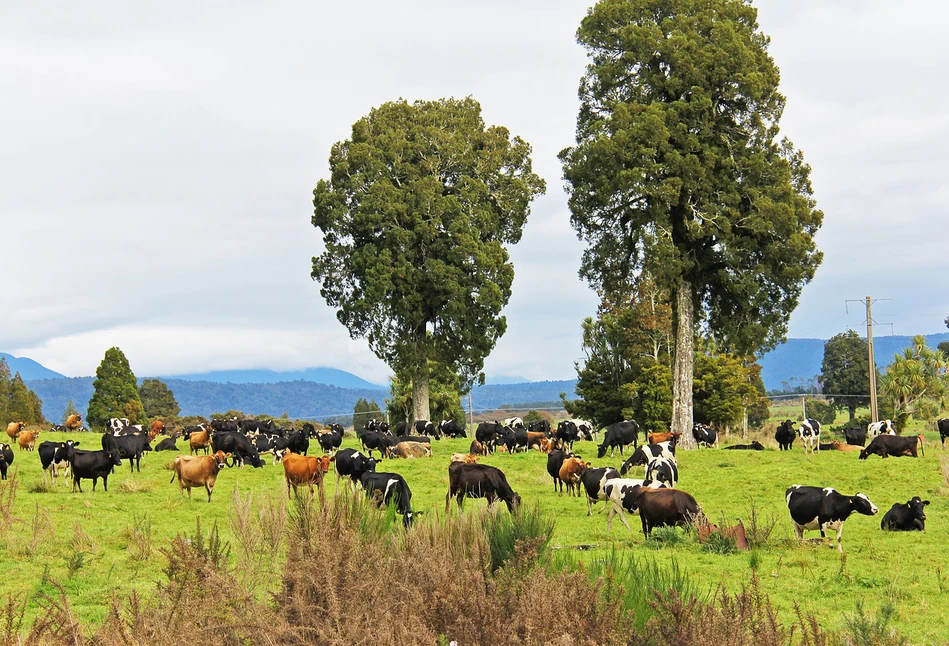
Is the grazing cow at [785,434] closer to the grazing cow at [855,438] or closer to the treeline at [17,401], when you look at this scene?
the grazing cow at [855,438]

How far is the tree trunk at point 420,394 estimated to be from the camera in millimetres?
46625

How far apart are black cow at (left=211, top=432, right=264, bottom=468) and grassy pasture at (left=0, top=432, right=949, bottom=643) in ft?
2.63

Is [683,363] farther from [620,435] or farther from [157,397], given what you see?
[157,397]

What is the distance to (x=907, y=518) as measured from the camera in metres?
17.4

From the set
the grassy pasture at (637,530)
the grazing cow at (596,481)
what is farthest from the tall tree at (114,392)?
the grazing cow at (596,481)

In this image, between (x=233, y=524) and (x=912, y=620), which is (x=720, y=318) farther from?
(x=233, y=524)

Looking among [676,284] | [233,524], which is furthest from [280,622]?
[676,284]

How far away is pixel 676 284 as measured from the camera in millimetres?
36688

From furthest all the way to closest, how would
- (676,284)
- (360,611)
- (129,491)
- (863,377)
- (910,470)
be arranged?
1. (863,377)
2. (676,284)
3. (910,470)
4. (129,491)
5. (360,611)

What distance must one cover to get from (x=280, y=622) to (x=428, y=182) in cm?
4232

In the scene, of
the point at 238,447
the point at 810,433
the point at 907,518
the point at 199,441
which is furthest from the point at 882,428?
the point at 199,441

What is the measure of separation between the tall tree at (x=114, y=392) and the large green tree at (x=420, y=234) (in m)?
18.3

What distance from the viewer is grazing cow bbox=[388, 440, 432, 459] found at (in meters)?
32.2

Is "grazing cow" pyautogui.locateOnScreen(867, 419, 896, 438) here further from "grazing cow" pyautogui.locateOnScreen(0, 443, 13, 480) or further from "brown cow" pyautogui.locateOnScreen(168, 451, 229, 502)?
"grazing cow" pyautogui.locateOnScreen(0, 443, 13, 480)
